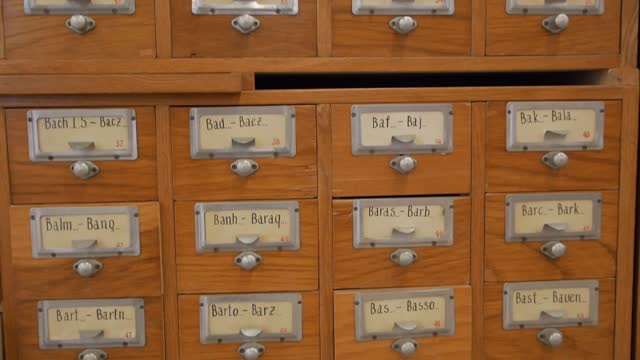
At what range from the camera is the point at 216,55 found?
3.36ft

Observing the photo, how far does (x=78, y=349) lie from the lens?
3.40 feet

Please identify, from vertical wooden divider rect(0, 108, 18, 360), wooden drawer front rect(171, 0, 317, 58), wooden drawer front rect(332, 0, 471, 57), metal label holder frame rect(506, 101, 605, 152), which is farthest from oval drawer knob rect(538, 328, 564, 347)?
vertical wooden divider rect(0, 108, 18, 360)

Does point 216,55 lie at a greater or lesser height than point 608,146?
greater

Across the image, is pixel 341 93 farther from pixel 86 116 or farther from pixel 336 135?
pixel 86 116

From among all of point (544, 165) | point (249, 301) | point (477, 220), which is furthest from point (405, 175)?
point (249, 301)

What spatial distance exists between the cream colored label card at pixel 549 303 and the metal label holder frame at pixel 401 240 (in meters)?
0.19

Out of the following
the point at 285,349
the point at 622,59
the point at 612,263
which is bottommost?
the point at 285,349

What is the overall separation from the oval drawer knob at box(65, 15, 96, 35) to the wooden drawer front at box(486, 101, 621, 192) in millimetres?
749

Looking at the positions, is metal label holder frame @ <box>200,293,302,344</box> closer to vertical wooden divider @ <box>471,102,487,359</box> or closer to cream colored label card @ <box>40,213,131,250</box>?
cream colored label card @ <box>40,213,131,250</box>

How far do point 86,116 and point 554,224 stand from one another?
0.90 meters

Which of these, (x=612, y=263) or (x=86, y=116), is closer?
(x=86, y=116)

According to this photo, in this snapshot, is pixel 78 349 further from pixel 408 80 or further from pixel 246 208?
pixel 408 80

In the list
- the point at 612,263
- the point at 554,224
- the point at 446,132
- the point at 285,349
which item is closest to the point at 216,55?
the point at 446,132

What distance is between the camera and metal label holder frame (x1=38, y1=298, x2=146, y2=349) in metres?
1.02
